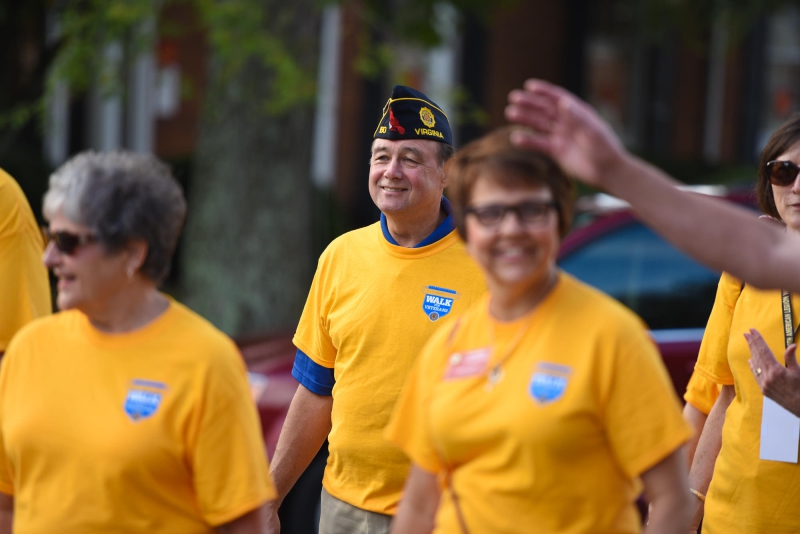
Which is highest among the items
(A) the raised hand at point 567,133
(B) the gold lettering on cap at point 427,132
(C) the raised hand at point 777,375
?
(A) the raised hand at point 567,133

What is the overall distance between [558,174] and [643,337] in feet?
1.35

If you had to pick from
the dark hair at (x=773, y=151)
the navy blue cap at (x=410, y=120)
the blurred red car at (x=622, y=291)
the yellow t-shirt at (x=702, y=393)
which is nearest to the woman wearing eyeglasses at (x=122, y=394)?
the navy blue cap at (x=410, y=120)

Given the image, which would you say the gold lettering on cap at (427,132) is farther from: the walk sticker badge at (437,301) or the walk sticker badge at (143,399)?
the walk sticker badge at (143,399)

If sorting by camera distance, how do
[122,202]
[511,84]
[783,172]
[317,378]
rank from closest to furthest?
[122,202] < [783,172] < [317,378] < [511,84]

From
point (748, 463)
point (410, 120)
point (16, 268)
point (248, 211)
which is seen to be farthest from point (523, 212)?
point (248, 211)

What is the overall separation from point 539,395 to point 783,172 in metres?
1.28

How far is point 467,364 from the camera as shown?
249 centimetres

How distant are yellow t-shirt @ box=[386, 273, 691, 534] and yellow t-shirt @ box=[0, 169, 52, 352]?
1822mm

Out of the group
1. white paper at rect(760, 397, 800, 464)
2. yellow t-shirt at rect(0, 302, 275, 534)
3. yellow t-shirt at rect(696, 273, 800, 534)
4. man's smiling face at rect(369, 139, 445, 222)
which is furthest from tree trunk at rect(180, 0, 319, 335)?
yellow t-shirt at rect(0, 302, 275, 534)

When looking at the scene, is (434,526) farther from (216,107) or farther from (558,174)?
(216,107)

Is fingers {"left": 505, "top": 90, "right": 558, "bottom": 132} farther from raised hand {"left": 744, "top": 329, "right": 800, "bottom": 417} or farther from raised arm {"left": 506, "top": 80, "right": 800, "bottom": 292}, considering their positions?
raised hand {"left": 744, "top": 329, "right": 800, "bottom": 417}

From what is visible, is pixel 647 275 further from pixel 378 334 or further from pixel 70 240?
pixel 70 240

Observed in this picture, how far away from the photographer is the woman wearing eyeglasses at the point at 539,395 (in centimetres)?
233

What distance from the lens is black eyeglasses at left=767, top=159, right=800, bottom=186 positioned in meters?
3.14
